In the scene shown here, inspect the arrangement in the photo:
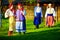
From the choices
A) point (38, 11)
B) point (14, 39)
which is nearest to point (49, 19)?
point (38, 11)

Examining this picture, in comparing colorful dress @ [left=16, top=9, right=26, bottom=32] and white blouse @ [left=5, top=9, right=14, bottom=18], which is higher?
white blouse @ [left=5, top=9, right=14, bottom=18]

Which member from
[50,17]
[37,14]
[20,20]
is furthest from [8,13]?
[50,17]

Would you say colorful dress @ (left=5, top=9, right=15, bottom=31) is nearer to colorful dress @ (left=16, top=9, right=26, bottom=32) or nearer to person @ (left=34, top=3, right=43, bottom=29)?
colorful dress @ (left=16, top=9, right=26, bottom=32)

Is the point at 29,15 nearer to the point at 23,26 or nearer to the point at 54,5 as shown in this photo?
the point at 54,5

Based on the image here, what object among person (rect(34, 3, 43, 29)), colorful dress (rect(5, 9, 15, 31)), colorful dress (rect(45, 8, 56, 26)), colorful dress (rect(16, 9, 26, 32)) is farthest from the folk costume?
colorful dress (rect(5, 9, 15, 31))

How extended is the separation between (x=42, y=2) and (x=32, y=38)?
11.6m

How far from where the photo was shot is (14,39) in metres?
13.5

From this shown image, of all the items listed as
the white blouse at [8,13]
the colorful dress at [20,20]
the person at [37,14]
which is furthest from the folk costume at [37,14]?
the white blouse at [8,13]

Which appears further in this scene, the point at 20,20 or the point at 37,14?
the point at 37,14

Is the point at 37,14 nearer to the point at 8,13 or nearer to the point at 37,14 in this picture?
the point at 37,14

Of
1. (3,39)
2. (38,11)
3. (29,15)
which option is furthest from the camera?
(29,15)

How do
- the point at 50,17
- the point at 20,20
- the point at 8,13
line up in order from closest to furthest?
the point at 8,13 → the point at 20,20 → the point at 50,17

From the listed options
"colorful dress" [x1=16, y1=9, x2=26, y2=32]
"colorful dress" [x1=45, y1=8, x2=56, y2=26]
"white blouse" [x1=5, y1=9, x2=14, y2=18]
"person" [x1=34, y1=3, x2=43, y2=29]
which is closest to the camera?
"white blouse" [x1=5, y1=9, x2=14, y2=18]

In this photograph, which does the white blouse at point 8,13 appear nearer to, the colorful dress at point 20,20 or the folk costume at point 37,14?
the colorful dress at point 20,20
